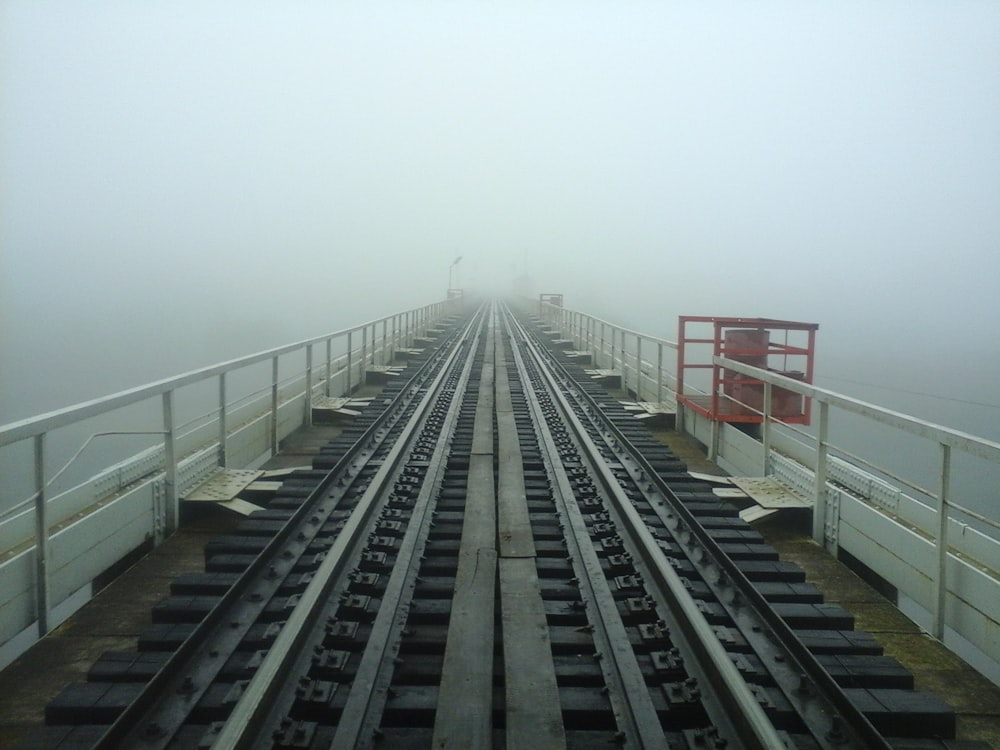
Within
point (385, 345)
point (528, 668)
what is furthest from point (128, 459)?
point (385, 345)

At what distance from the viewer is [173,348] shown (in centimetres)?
12169

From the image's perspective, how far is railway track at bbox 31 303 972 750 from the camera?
7.98 feet

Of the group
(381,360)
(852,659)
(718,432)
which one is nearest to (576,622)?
(852,659)

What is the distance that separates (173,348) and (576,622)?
132248mm

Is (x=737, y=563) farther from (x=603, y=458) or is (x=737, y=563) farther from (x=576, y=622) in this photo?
(x=603, y=458)

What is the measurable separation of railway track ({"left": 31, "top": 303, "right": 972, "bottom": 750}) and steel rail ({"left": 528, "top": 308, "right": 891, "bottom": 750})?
0.01 meters

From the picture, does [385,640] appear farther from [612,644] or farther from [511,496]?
[511,496]

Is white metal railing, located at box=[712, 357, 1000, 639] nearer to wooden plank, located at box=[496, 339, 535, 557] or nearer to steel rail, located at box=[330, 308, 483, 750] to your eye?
wooden plank, located at box=[496, 339, 535, 557]

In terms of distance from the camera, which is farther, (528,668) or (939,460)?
(939,460)

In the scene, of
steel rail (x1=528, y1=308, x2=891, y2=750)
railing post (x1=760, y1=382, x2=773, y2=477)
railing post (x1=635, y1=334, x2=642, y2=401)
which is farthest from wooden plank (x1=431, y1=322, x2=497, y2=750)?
railing post (x1=635, y1=334, x2=642, y2=401)

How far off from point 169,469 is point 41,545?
146 centimetres

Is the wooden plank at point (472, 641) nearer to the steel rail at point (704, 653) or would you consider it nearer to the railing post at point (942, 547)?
the steel rail at point (704, 653)


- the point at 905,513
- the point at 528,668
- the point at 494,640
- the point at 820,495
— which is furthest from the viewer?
the point at 820,495

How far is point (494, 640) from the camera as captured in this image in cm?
303
